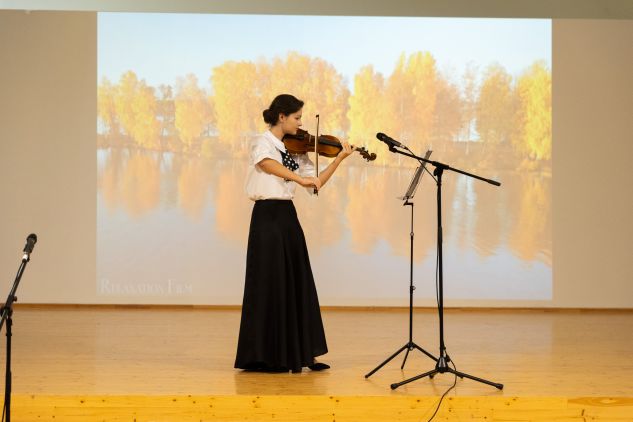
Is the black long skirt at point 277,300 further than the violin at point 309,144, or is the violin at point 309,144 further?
the black long skirt at point 277,300

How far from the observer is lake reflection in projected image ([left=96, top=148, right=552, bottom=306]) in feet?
23.9

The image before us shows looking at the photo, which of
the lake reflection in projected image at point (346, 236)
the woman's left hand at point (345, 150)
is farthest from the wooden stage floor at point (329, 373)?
the woman's left hand at point (345, 150)

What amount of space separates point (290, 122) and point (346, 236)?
306cm

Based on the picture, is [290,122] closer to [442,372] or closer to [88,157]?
[442,372]

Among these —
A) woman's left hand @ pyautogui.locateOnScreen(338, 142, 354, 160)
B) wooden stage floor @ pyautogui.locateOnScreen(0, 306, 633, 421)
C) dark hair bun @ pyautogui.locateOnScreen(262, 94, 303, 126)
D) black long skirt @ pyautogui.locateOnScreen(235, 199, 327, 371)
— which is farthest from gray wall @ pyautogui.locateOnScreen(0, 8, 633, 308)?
woman's left hand @ pyautogui.locateOnScreen(338, 142, 354, 160)

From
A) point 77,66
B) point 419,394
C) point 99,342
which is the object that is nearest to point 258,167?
point 419,394

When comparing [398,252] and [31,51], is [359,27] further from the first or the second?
[31,51]

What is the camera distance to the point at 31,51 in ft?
24.2

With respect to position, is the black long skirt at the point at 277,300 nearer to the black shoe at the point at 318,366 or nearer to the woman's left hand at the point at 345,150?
the black shoe at the point at 318,366

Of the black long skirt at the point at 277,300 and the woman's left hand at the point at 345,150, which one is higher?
the woman's left hand at the point at 345,150

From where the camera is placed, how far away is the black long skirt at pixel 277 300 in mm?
4359

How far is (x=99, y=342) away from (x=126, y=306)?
1874 mm

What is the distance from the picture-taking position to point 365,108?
735 centimetres

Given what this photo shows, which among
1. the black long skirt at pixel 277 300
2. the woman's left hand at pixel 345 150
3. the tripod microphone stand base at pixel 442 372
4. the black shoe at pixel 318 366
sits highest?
the woman's left hand at pixel 345 150
